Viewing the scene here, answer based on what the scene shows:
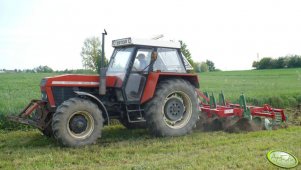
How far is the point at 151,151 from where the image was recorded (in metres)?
7.20

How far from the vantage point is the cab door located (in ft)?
27.9

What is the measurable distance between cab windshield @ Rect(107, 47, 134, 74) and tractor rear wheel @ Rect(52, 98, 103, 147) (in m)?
1.27

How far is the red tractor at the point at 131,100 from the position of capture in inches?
304

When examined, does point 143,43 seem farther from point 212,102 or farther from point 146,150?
point 212,102

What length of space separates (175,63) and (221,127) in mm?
2103

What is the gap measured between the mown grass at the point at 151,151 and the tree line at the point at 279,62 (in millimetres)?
51972

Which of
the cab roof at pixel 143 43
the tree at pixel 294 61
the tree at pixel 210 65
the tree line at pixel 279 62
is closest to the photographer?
the cab roof at pixel 143 43

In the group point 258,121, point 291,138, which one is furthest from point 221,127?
point 291,138

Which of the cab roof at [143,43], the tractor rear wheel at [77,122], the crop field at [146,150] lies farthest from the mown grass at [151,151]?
the cab roof at [143,43]

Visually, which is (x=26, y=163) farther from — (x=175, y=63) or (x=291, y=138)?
(x=291, y=138)

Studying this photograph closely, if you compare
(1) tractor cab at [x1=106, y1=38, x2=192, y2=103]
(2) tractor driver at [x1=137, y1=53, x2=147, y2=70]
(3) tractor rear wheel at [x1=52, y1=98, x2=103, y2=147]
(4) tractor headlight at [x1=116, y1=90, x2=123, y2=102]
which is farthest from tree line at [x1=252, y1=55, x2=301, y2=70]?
(3) tractor rear wheel at [x1=52, y1=98, x2=103, y2=147]

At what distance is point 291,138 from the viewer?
8.07 metres

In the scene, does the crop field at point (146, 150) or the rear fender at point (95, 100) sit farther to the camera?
the rear fender at point (95, 100)

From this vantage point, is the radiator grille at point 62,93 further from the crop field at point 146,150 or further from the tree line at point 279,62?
the tree line at point 279,62
